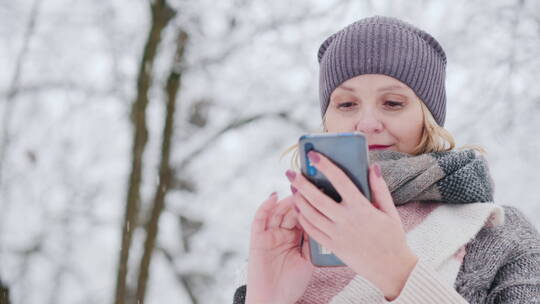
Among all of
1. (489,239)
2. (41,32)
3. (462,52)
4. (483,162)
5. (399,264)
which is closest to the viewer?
(399,264)

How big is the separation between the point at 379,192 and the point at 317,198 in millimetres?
122

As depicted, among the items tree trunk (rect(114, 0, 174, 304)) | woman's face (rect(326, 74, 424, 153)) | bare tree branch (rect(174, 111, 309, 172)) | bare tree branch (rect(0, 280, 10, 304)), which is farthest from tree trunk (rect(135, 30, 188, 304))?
woman's face (rect(326, 74, 424, 153))

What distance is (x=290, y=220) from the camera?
126 cm

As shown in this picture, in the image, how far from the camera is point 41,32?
494cm

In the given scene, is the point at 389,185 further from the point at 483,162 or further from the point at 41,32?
the point at 41,32

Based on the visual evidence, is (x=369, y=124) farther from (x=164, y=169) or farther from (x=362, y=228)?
(x=164, y=169)

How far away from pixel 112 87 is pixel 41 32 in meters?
0.80

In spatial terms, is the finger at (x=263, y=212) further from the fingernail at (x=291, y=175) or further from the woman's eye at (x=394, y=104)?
the woman's eye at (x=394, y=104)

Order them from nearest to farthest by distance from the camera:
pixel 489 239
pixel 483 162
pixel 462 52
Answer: pixel 489 239, pixel 483 162, pixel 462 52

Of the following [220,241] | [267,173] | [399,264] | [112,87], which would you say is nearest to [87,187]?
[112,87]

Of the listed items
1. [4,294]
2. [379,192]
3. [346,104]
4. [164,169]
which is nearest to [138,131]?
[164,169]

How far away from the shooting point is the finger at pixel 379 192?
1.01m

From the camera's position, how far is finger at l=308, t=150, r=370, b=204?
3.23 feet

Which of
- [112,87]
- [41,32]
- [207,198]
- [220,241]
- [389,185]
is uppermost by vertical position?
[41,32]
